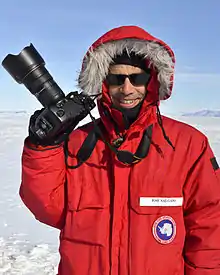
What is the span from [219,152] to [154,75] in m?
9.76

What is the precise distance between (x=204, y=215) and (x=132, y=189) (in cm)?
33

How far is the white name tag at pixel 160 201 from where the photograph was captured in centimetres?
179

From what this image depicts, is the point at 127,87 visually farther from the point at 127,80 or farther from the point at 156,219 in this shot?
the point at 156,219

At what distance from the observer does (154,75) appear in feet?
6.46

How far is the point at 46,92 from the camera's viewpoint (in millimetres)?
1798

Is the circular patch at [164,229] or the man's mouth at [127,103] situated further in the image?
the man's mouth at [127,103]

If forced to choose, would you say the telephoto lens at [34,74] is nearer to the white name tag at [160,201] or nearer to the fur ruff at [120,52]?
the fur ruff at [120,52]

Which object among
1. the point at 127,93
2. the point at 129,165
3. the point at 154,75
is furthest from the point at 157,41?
the point at 129,165

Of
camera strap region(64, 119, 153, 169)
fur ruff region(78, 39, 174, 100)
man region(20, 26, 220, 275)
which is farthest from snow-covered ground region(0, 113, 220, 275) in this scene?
fur ruff region(78, 39, 174, 100)

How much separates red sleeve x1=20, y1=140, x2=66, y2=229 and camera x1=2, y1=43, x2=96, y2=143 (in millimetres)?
88

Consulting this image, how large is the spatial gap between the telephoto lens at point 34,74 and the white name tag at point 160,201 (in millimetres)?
561

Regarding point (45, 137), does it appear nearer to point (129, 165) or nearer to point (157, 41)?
point (129, 165)

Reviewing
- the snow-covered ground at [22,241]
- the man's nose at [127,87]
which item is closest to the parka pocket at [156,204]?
the man's nose at [127,87]

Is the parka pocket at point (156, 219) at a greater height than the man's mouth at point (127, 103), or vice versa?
the man's mouth at point (127, 103)
